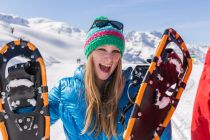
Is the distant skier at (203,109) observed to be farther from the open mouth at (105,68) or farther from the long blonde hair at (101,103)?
the open mouth at (105,68)

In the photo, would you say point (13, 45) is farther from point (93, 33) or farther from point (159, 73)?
point (159, 73)

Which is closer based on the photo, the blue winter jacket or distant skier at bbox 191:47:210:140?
distant skier at bbox 191:47:210:140

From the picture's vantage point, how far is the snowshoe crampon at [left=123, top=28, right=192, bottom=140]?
8.45 ft

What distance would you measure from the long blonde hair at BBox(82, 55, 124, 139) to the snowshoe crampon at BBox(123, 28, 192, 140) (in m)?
0.34

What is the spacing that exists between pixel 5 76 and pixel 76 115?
2.36 ft

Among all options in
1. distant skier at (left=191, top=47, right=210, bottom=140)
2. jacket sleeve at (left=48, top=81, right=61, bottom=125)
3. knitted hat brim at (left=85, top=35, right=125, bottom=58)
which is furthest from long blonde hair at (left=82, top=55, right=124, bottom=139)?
distant skier at (left=191, top=47, right=210, bottom=140)

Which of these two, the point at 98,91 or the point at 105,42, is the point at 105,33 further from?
the point at 98,91

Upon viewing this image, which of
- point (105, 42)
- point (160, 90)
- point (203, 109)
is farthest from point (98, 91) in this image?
point (203, 109)

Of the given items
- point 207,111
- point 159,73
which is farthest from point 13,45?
point 207,111

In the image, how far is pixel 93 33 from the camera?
3098 mm

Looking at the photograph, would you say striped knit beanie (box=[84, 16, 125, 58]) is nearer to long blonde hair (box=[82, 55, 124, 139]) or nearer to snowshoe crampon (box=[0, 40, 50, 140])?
long blonde hair (box=[82, 55, 124, 139])

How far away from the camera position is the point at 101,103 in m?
3.03

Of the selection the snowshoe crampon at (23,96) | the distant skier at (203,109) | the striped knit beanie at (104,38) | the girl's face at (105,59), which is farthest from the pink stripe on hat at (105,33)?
the distant skier at (203,109)

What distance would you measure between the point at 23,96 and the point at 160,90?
1201 mm
